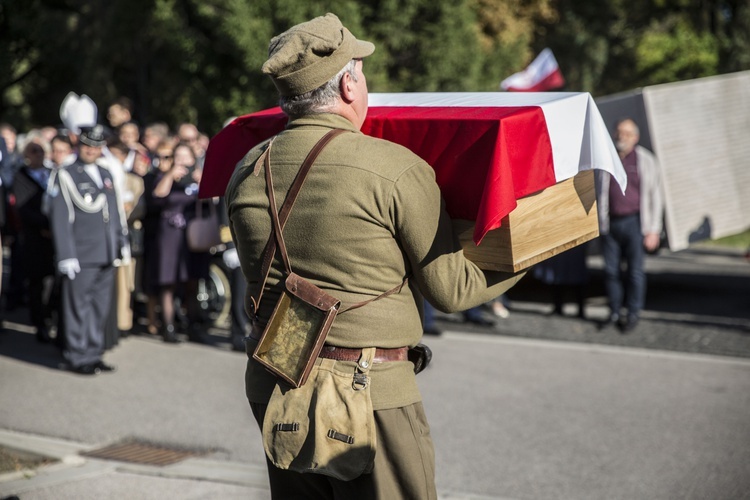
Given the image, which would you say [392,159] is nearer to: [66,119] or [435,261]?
[435,261]

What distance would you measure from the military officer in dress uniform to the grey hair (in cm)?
561

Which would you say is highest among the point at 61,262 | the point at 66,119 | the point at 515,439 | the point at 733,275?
the point at 66,119

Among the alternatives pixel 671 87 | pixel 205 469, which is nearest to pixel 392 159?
pixel 205 469

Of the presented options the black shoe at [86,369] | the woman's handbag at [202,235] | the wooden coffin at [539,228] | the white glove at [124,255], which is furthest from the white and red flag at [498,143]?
the woman's handbag at [202,235]

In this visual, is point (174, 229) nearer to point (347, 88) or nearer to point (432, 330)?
point (432, 330)

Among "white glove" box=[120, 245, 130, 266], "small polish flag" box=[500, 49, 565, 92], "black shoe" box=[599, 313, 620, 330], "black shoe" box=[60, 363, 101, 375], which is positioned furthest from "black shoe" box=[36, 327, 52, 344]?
"small polish flag" box=[500, 49, 565, 92]

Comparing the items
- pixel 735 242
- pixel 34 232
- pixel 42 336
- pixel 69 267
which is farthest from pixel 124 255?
pixel 735 242

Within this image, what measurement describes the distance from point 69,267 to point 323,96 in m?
5.69

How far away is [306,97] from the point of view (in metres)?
2.80

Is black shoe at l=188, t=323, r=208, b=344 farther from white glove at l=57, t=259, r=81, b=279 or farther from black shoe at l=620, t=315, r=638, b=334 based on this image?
black shoe at l=620, t=315, r=638, b=334

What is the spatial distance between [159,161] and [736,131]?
657 cm

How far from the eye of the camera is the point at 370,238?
2652mm

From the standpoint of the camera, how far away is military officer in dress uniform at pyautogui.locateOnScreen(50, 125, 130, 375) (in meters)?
7.96

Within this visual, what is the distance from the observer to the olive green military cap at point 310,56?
271 cm
